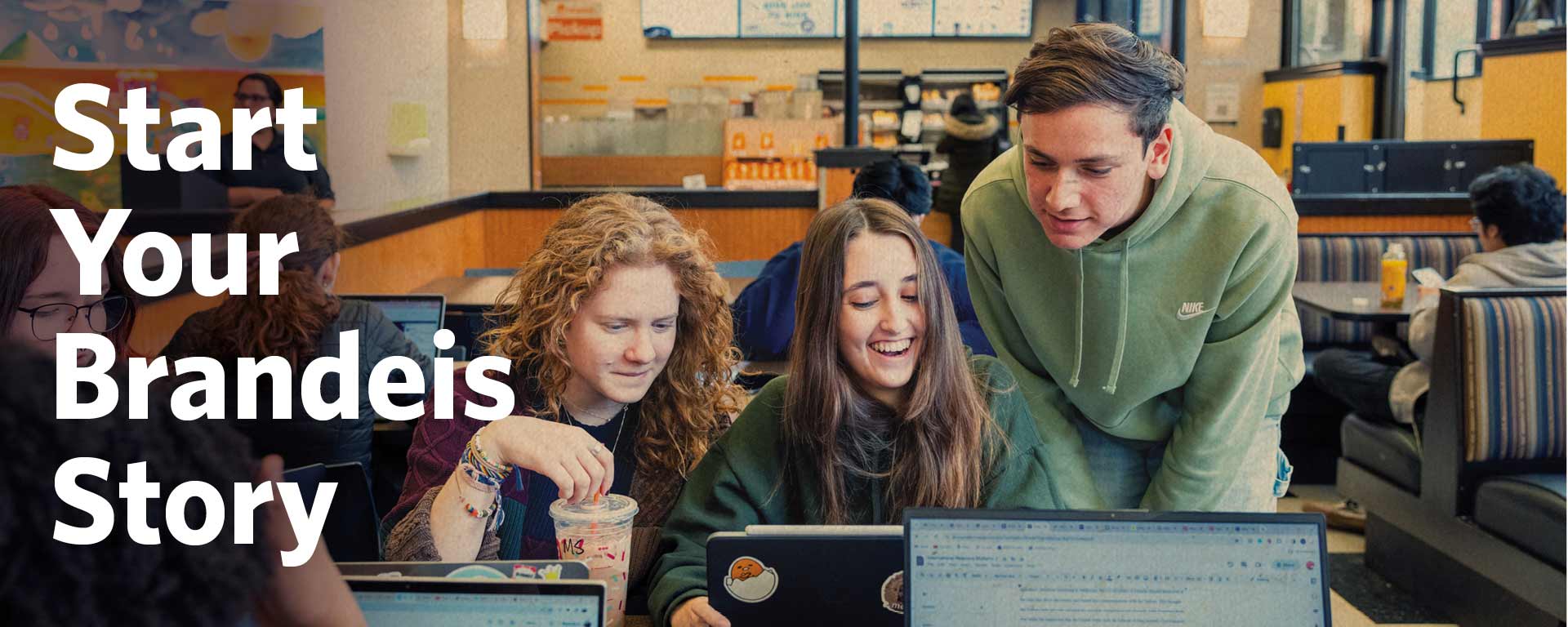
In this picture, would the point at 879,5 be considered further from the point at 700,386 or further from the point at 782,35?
the point at 700,386

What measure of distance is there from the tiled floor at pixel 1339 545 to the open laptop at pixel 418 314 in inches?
87.4

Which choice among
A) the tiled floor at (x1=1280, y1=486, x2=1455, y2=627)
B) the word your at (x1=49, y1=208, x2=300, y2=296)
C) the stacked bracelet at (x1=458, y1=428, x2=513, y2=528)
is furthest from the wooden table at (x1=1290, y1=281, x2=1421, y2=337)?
the stacked bracelet at (x1=458, y1=428, x2=513, y2=528)

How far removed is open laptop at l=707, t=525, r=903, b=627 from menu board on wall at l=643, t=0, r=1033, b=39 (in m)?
10.5

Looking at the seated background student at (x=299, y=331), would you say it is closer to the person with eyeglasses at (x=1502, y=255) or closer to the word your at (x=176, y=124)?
the word your at (x=176, y=124)

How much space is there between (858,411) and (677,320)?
11.6 inches

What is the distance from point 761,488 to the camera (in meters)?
1.46

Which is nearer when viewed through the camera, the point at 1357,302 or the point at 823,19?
the point at 1357,302

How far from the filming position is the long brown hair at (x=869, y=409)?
4.76ft

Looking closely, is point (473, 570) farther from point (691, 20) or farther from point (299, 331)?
point (691, 20)

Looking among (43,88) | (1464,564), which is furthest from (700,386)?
(43,88)

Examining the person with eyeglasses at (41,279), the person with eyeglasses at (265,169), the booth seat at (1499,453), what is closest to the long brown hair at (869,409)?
the person with eyeglasses at (41,279)

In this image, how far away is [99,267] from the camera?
5.73 ft

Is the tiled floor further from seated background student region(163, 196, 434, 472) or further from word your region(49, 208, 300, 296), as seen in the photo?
word your region(49, 208, 300, 296)

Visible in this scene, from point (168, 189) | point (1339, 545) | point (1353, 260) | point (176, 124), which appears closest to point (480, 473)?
point (1339, 545)
